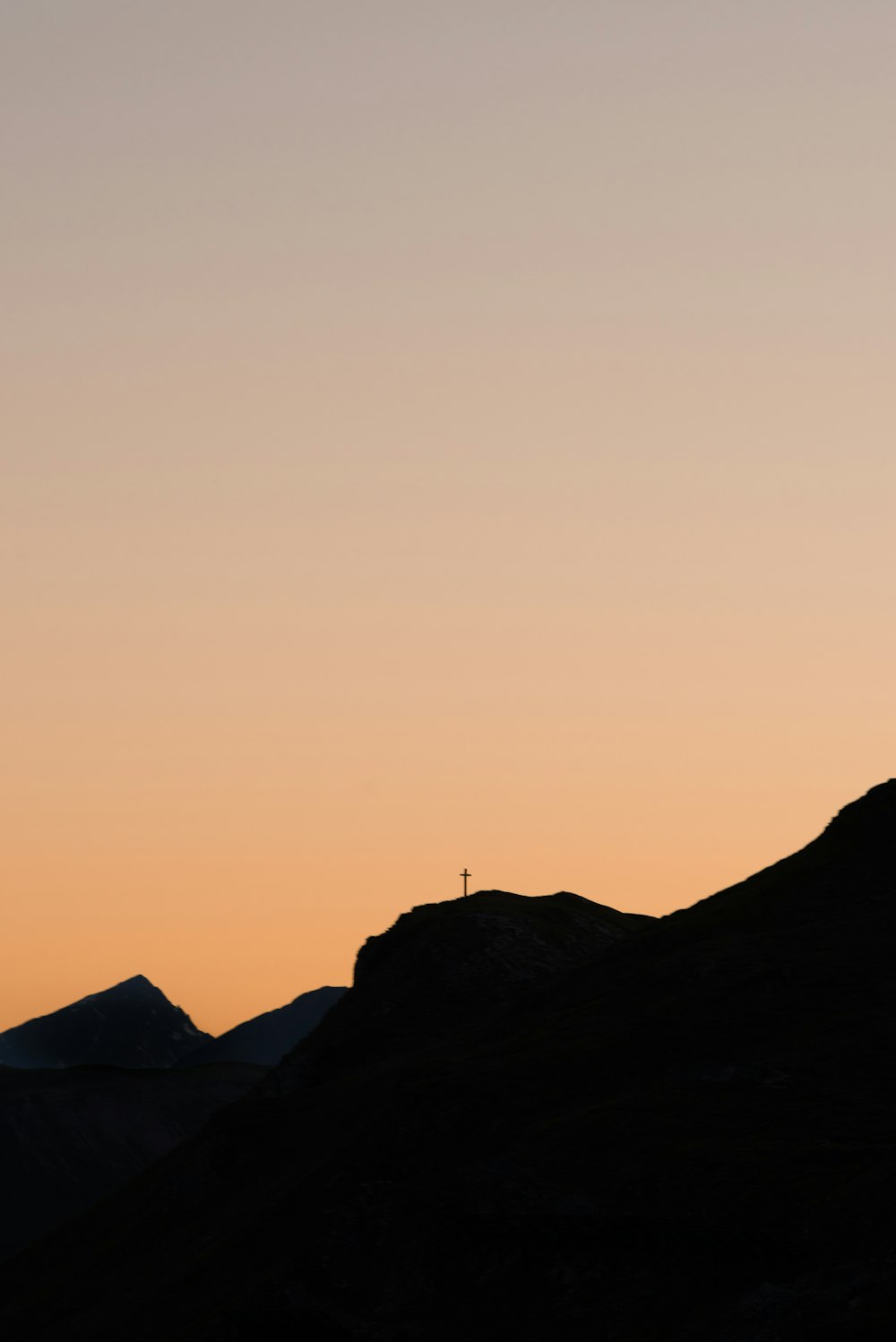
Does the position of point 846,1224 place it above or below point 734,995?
below

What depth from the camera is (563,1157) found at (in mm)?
78062

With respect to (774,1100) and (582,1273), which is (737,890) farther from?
(582,1273)

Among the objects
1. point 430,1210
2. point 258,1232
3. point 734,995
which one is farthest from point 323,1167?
point 734,995

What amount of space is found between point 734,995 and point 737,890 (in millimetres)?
23735

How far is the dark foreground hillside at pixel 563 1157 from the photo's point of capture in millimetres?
66062

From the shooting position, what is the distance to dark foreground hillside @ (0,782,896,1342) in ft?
217

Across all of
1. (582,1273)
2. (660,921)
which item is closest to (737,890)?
(660,921)

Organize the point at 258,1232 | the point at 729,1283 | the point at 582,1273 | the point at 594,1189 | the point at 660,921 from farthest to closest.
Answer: the point at 660,921 < the point at 258,1232 < the point at 594,1189 < the point at 582,1273 < the point at 729,1283

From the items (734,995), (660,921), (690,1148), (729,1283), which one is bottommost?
(729,1283)

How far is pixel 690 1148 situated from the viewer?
245 ft

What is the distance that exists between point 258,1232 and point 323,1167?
4604mm

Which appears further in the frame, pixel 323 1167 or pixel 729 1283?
pixel 323 1167

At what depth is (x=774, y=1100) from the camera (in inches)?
3100

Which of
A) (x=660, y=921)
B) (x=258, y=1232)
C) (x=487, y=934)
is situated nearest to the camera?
(x=258, y=1232)
